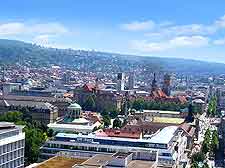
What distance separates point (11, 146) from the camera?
37875 mm

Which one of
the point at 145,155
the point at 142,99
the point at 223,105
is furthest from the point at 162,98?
the point at 145,155

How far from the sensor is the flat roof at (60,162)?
36.8m

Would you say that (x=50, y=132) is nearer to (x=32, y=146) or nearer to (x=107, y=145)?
(x=32, y=146)

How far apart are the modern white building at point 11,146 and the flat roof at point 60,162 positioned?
7.63 feet

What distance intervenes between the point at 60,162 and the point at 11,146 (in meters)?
3.70

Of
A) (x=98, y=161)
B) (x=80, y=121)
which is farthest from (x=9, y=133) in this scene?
(x=80, y=121)

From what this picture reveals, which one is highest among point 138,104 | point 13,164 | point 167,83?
point 167,83

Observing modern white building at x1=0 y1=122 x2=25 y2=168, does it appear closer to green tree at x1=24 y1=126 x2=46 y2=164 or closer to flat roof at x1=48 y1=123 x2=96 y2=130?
green tree at x1=24 y1=126 x2=46 y2=164

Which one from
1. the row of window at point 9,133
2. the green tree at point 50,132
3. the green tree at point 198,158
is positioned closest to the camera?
the row of window at point 9,133

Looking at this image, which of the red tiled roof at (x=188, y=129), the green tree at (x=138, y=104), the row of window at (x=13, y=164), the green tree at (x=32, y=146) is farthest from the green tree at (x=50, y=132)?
the green tree at (x=138, y=104)

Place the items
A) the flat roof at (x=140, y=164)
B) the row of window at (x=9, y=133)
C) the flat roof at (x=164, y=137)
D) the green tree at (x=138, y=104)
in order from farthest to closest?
the green tree at (x=138, y=104) < the flat roof at (x=164, y=137) < the row of window at (x=9, y=133) < the flat roof at (x=140, y=164)

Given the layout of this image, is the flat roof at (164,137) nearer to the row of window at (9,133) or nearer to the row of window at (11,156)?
the row of window at (11,156)

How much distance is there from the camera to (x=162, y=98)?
99.1 meters

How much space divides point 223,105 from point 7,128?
8578 cm
